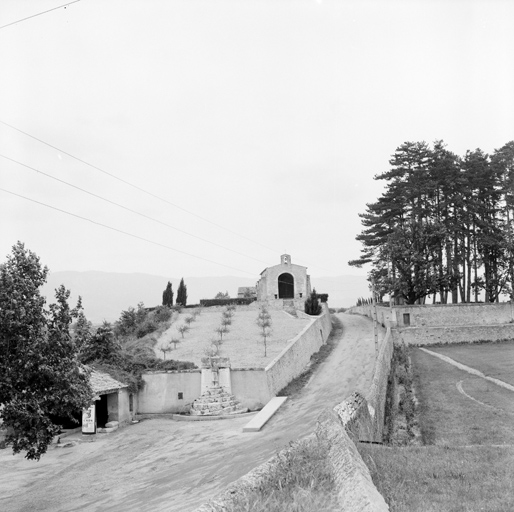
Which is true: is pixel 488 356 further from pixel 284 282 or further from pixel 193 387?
pixel 284 282

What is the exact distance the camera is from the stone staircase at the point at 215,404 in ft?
83.1

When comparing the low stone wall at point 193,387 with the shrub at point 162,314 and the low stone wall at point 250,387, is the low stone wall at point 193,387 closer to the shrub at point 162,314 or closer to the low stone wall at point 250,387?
the low stone wall at point 250,387

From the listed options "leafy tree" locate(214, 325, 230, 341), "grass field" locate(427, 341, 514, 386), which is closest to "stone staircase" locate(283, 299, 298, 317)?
"leafy tree" locate(214, 325, 230, 341)

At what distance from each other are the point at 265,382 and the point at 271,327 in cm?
1393

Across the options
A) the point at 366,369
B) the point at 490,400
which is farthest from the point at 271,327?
the point at 490,400

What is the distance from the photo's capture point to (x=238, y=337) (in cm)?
3772

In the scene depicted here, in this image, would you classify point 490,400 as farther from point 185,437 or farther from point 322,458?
point 322,458

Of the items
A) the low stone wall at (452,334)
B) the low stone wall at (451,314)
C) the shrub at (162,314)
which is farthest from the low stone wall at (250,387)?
the low stone wall at (451,314)

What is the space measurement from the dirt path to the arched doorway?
2951 cm

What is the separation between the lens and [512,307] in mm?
46000

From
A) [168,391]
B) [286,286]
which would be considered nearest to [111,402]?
→ [168,391]

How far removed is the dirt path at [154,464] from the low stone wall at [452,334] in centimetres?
1517

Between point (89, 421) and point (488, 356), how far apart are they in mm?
26701

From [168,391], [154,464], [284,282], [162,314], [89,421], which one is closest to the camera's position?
[154,464]
